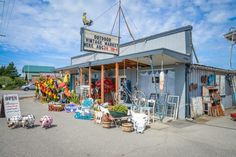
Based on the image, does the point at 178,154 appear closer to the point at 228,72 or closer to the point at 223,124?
the point at 223,124

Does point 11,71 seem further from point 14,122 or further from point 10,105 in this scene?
point 14,122

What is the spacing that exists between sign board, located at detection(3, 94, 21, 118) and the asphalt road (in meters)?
0.92

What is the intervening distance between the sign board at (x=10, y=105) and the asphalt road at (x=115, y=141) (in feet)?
3.01

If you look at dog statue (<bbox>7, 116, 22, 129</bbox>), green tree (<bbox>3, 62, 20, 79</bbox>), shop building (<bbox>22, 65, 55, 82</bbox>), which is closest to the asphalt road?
dog statue (<bbox>7, 116, 22, 129</bbox>)

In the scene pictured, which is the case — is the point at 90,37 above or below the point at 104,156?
above

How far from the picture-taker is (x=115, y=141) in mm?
5680

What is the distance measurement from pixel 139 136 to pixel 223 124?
449 cm

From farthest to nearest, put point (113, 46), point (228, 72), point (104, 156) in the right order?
Answer: point (228, 72), point (113, 46), point (104, 156)

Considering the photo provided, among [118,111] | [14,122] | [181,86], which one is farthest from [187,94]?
[14,122]

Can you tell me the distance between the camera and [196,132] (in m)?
6.86

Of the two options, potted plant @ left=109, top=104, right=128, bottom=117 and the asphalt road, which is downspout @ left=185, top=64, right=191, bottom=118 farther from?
potted plant @ left=109, top=104, right=128, bottom=117

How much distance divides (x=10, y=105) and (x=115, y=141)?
228 inches

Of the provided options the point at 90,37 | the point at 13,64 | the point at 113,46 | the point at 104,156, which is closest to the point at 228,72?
the point at 113,46

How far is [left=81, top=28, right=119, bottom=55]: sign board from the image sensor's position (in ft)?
34.8
